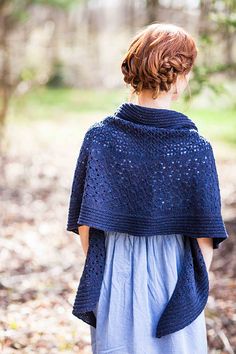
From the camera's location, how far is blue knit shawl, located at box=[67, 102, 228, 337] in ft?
7.32

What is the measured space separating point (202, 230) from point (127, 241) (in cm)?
30

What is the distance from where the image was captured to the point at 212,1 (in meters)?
4.87

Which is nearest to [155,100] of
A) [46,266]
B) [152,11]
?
[46,266]

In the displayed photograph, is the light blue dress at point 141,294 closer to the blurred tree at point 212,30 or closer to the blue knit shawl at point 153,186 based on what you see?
the blue knit shawl at point 153,186

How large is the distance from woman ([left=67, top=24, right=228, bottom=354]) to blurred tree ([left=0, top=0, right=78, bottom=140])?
738 centimetres

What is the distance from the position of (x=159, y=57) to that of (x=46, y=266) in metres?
3.11

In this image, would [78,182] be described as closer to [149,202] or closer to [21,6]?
[149,202]

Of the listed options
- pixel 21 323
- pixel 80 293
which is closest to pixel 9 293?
pixel 21 323

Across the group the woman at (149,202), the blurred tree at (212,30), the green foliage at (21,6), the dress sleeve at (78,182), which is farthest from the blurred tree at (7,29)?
the woman at (149,202)

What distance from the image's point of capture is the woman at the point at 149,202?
87.5 inches

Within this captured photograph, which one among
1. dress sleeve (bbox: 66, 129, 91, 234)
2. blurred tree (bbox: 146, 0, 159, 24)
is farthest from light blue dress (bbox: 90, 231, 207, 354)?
blurred tree (bbox: 146, 0, 159, 24)

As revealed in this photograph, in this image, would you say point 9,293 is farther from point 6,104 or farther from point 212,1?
point 6,104

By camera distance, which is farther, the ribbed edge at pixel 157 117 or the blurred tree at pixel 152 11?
the blurred tree at pixel 152 11

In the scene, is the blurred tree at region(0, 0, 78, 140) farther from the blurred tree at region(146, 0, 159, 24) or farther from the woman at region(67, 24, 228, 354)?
the woman at region(67, 24, 228, 354)
